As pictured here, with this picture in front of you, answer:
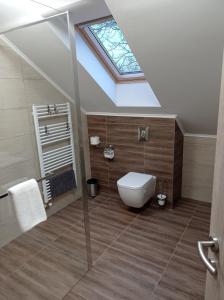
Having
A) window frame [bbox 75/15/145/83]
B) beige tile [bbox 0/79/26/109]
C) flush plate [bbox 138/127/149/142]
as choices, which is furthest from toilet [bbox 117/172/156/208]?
beige tile [bbox 0/79/26/109]

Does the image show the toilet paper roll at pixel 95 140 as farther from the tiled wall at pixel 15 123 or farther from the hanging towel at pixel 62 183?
the tiled wall at pixel 15 123

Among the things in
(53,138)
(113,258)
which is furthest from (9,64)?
(113,258)

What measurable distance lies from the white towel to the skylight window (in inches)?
63.2

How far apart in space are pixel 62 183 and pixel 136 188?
94cm

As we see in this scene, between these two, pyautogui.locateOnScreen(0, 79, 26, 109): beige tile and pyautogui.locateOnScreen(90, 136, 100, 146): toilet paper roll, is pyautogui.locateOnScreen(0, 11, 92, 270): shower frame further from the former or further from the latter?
pyautogui.locateOnScreen(90, 136, 100, 146): toilet paper roll

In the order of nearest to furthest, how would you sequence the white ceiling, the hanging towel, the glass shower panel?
the white ceiling → the glass shower panel → the hanging towel

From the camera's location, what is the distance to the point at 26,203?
192cm

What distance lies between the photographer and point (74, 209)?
3180 millimetres

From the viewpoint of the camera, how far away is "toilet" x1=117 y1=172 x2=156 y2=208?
2729 millimetres

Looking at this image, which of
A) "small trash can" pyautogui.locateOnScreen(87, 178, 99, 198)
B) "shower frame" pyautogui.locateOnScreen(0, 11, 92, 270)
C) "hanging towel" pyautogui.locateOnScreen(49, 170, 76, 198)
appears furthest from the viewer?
"small trash can" pyautogui.locateOnScreen(87, 178, 99, 198)

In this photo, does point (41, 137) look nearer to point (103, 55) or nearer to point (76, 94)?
point (76, 94)

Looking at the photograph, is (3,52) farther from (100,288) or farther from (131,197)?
(100,288)

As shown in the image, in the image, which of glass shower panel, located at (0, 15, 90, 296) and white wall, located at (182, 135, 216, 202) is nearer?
glass shower panel, located at (0, 15, 90, 296)

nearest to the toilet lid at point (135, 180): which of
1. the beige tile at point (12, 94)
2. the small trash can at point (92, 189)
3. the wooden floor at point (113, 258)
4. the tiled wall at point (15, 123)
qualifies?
the wooden floor at point (113, 258)
